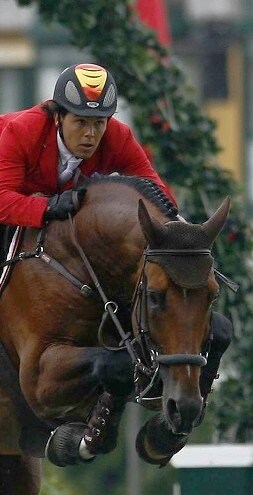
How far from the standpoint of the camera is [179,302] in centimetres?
676

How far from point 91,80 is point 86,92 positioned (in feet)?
0.27

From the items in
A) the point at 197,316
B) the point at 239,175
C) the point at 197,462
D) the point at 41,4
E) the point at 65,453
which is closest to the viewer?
the point at 197,316

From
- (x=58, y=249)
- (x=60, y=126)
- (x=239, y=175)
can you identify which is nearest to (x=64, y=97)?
(x=60, y=126)

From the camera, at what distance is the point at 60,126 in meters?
7.57

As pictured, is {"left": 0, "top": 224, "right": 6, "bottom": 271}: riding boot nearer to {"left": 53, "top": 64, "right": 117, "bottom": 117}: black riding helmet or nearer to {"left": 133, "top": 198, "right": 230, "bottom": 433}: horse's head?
{"left": 53, "top": 64, "right": 117, "bottom": 117}: black riding helmet

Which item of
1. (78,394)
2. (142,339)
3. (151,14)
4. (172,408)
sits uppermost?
(142,339)

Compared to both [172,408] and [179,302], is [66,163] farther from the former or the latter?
[172,408]

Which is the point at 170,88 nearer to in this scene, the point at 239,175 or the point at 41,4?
the point at 41,4

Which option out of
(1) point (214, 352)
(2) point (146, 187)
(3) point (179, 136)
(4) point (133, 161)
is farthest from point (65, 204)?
(3) point (179, 136)

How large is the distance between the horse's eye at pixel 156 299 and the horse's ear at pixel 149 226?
0.78 feet

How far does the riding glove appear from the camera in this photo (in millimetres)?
7484

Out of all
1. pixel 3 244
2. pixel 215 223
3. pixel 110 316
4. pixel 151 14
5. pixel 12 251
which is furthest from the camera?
pixel 151 14

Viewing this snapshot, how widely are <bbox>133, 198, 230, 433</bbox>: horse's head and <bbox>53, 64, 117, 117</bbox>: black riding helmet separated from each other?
0.79 meters

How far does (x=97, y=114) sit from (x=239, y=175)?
19544 millimetres
